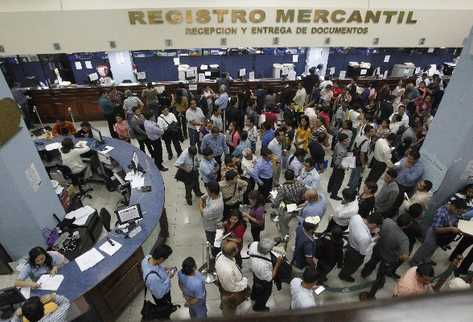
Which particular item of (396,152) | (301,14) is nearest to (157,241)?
(396,152)

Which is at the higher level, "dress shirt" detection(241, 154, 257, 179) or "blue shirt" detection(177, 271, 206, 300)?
"dress shirt" detection(241, 154, 257, 179)

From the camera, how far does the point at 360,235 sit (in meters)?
3.81

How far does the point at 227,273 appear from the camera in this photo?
3270mm

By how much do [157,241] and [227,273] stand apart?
211 cm

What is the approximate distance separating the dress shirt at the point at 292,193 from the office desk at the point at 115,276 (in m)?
1.89

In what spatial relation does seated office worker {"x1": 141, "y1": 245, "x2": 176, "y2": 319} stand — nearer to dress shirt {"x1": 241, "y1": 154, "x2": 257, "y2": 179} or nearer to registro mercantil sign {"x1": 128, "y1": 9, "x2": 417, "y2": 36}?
dress shirt {"x1": 241, "y1": 154, "x2": 257, "y2": 179}

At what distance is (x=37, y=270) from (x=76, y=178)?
3.01 metres

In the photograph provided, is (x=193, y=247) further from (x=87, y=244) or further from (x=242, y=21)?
(x=242, y=21)

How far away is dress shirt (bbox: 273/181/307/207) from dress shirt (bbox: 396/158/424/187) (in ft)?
6.53

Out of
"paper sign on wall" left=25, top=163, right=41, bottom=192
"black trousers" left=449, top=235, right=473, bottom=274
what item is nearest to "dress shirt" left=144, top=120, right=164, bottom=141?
"paper sign on wall" left=25, top=163, right=41, bottom=192

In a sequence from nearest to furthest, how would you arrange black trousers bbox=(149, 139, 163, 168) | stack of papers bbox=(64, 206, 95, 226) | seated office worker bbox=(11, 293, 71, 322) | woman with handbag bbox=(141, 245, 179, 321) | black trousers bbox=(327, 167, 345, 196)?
seated office worker bbox=(11, 293, 71, 322)
woman with handbag bbox=(141, 245, 179, 321)
stack of papers bbox=(64, 206, 95, 226)
black trousers bbox=(327, 167, 345, 196)
black trousers bbox=(149, 139, 163, 168)

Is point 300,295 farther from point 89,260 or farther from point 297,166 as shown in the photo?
point 89,260

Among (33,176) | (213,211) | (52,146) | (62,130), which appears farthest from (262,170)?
(62,130)

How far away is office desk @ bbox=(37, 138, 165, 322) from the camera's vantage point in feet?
11.9
